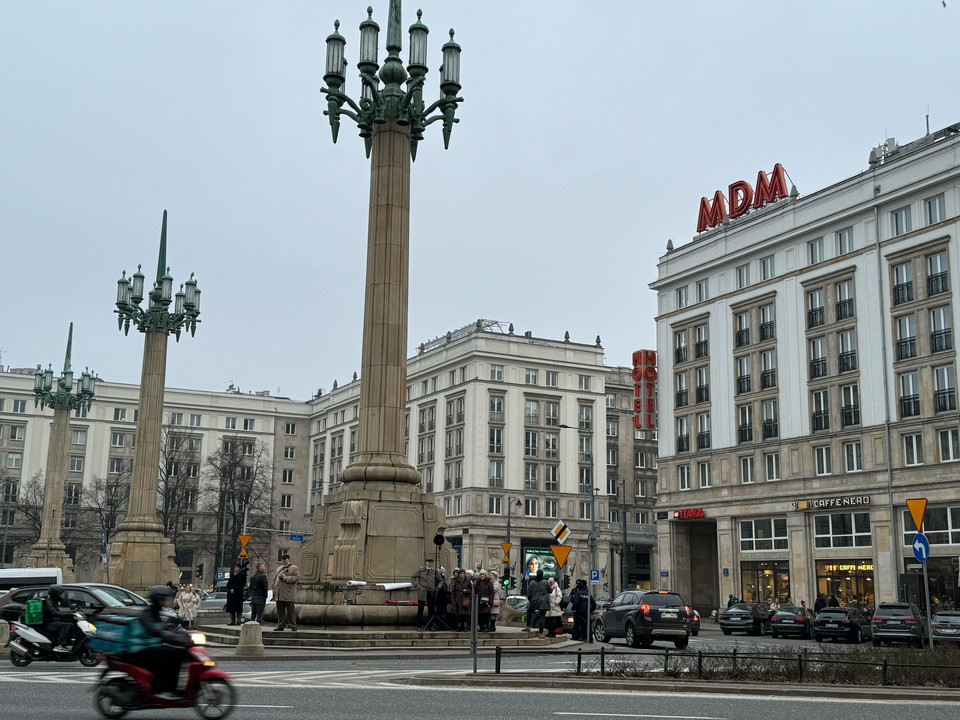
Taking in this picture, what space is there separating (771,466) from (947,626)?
27.7 meters

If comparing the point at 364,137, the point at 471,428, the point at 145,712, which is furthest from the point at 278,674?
the point at 471,428

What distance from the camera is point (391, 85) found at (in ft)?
92.3

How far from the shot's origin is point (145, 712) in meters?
12.5

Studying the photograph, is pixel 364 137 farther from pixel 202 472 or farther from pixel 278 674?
pixel 202 472

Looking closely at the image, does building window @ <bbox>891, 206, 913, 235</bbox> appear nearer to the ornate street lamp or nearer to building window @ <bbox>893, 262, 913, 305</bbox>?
building window @ <bbox>893, 262, 913, 305</bbox>

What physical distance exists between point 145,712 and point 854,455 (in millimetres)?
49803

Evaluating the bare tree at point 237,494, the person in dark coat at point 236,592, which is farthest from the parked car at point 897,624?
the bare tree at point 237,494

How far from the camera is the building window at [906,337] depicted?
179 ft

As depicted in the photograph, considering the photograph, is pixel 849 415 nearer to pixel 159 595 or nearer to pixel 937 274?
pixel 937 274

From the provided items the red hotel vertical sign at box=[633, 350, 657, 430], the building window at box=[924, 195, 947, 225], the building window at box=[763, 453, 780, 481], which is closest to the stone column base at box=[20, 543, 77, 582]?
the red hotel vertical sign at box=[633, 350, 657, 430]

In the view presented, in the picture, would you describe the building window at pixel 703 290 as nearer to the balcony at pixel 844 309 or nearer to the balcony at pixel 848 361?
the balcony at pixel 844 309

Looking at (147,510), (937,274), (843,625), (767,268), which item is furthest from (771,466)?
(147,510)

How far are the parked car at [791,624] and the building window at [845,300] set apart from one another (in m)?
20.2

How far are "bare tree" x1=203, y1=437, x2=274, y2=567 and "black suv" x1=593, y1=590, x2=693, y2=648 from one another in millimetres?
47456
